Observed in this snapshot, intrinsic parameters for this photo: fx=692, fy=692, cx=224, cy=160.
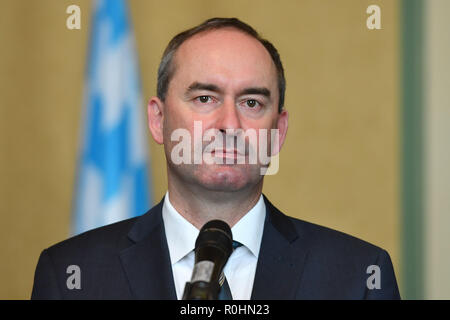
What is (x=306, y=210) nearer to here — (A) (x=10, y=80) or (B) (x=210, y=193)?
(A) (x=10, y=80)

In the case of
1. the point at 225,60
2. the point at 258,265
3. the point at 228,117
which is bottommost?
the point at 258,265

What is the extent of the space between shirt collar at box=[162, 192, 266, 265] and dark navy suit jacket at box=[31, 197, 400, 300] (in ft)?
0.08

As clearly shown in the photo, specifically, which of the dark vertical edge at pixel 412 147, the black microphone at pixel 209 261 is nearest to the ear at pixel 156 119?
the black microphone at pixel 209 261

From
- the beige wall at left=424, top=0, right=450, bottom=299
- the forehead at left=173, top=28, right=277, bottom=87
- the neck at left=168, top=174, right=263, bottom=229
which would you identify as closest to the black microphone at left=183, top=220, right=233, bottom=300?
the neck at left=168, top=174, right=263, bottom=229

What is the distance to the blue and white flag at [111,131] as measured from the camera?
151 inches

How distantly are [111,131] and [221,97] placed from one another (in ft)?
6.36

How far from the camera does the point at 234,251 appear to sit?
2.13 meters

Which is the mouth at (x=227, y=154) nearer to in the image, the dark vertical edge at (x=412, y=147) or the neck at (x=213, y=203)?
the neck at (x=213, y=203)

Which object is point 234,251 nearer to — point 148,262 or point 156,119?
point 148,262

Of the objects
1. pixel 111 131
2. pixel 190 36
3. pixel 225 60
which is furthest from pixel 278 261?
pixel 111 131

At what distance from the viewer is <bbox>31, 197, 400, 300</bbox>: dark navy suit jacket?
2.02 meters

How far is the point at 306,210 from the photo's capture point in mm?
4363

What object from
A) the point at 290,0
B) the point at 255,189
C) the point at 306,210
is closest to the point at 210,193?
the point at 255,189

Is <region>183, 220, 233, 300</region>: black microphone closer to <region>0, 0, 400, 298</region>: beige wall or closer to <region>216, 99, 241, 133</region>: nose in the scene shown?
<region>216, 99, 241, 133</region>: nose
